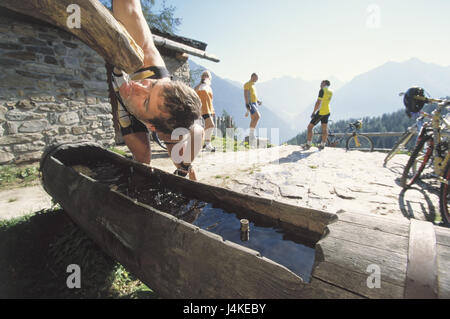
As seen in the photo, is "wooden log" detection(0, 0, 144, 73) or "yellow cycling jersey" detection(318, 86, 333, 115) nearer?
"wooden log" detection(0, 0, 144, 73)

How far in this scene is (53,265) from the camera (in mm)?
1923

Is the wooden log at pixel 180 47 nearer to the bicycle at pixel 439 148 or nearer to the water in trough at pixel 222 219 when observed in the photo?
the water in trough at pixel 222 219

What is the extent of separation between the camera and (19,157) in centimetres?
445

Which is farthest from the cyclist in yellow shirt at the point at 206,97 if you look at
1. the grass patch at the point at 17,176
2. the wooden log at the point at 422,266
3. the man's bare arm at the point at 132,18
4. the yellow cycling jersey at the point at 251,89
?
the wooden log at the point at 422,266

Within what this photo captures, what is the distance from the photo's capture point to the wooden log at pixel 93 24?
3.36 ft

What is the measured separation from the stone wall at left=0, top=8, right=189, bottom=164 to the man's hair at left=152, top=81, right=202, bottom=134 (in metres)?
3.76

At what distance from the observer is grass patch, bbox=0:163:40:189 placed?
152 inches

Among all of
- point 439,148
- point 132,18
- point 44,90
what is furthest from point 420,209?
point 44,90

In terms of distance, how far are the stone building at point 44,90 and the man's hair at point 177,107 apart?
3203mm

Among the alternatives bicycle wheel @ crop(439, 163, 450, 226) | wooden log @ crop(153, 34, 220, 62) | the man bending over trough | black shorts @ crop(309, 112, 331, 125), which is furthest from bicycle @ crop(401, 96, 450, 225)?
wooden log @ crop(153, 34, 220, 62)

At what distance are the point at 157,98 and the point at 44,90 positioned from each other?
4802mm

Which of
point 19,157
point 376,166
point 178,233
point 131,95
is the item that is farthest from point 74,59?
point 376,166

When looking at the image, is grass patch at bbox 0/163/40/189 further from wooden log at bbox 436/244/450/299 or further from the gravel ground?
wooden log at bbox 436/244/450/299

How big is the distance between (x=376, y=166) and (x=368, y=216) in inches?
212
